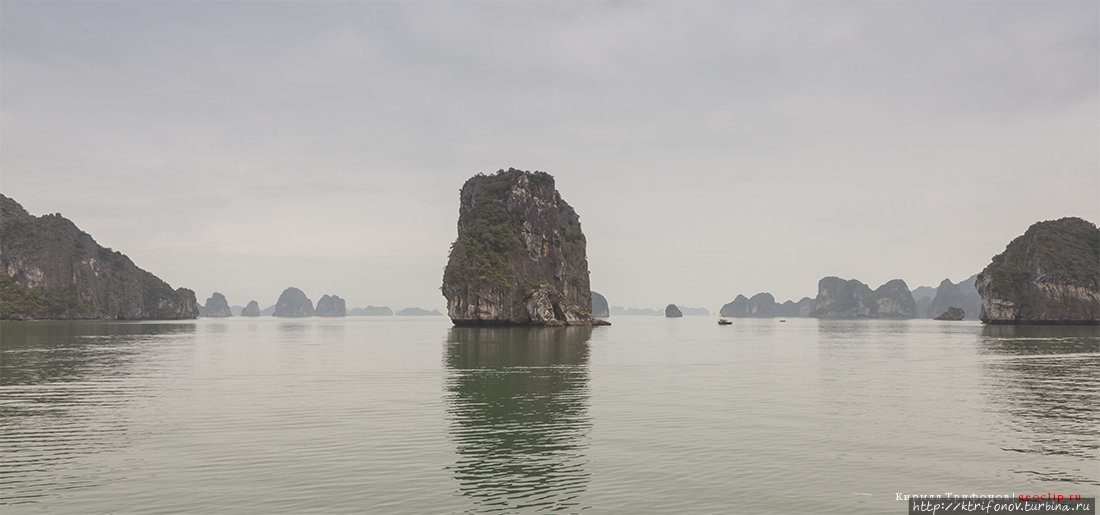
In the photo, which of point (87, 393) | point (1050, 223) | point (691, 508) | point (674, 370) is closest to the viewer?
point (691, 508)

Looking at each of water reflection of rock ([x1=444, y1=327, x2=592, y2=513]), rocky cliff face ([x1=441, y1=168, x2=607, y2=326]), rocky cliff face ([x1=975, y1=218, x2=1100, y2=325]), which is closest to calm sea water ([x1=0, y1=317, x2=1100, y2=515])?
water reflection of rock ([x1=444, y1=327, x2=592, y2=513])

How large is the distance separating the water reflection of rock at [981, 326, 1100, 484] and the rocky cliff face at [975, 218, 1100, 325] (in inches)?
5611

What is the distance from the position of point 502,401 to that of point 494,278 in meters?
107

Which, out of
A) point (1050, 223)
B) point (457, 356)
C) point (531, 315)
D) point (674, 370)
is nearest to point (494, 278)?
point (531, 315)

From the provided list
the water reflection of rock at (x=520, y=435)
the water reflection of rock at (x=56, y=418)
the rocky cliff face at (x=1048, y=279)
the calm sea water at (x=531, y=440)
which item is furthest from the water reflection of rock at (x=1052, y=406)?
the rocky cliff face at (x=1048, y=279)

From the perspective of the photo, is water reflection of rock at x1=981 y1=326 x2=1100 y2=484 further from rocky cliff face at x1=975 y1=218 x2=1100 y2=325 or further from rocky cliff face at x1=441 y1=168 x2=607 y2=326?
rocky cliff face at x1=975 y1=218 x2=1100 y2=325

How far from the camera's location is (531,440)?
73.5ft

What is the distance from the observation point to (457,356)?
195ft

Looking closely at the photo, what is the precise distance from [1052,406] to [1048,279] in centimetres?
18315

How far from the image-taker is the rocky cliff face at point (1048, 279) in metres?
168

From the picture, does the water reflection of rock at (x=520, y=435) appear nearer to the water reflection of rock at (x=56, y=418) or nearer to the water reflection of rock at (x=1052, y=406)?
the water reflection of rock at (x=56, y=418)

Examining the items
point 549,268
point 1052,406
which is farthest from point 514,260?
point 1052,406

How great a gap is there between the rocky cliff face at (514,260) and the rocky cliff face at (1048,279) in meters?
123

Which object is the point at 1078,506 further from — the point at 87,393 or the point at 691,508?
the point at 87,393
